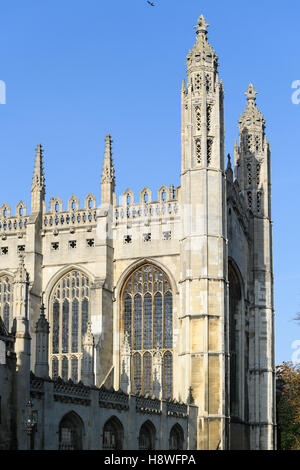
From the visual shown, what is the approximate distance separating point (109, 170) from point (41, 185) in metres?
4.50

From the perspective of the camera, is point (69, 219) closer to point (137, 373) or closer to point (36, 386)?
point (137, 373)

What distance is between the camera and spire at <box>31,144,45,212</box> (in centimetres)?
5709

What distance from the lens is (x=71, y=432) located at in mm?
37188

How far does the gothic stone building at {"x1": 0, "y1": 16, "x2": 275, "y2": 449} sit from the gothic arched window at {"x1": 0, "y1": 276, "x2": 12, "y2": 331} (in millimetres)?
93

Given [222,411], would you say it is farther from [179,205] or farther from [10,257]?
[10,257]

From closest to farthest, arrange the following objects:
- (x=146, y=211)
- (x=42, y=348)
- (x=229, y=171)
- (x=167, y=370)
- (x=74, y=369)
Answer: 1. (x=42, y=348)
2. (x=167, y=370)
3. (x=74, y=369)
4. (x=146, y=211)
5. (x=229, y=171)

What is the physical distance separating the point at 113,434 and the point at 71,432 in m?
3.76

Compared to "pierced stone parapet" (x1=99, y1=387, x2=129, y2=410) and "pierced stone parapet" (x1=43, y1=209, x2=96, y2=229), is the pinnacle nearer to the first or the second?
"pierced stone parapet" (x1=43, y1=209, x2=96, y2=229)

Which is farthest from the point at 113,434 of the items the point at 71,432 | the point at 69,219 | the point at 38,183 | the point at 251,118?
the point at 251,118

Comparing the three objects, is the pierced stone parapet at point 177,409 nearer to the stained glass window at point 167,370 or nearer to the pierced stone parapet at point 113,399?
the stained glass window at point 167,370

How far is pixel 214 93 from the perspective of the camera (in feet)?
181

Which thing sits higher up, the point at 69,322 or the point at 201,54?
the point at 201,54

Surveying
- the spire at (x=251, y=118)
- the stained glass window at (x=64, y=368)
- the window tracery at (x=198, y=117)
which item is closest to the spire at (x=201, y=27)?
the window tracery at (x=198, y=117)

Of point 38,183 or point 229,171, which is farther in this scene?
point 229,171
